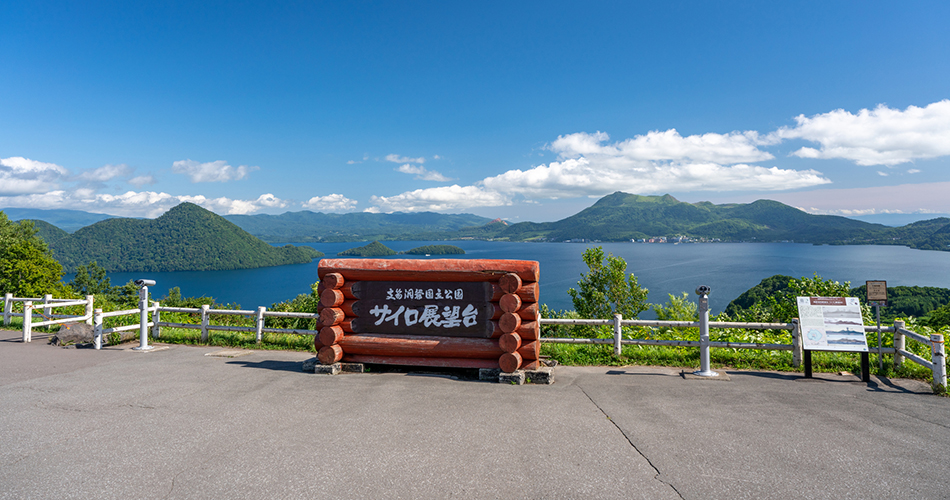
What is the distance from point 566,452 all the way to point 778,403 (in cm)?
339

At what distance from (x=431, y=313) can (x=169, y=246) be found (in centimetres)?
19116

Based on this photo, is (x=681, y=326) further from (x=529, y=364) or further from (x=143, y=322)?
(x=143, y=322)

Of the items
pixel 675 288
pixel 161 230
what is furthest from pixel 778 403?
pixel 161 230

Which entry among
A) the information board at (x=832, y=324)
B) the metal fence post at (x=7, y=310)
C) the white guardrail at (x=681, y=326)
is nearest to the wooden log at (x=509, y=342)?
the white guardrail at (x=681, y=326)

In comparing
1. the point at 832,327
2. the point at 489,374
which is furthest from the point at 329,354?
the point at 832,327

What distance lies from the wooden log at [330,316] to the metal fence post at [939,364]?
28.7 feet

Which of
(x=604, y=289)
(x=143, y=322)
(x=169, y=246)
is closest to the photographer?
(x=143, y=322)

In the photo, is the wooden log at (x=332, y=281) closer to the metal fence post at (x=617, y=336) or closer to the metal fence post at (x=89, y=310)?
the metal fence post at (x=617, y=336)

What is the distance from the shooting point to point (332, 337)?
7656mm

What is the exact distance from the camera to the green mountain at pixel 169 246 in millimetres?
151125

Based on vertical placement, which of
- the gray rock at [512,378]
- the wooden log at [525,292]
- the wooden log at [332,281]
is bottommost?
the gray rock at [512,378]

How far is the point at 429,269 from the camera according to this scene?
295 inches

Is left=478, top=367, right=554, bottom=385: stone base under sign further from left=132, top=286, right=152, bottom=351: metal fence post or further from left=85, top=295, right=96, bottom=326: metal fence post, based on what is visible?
left=85, top=295, right=96, bottom=326: metal fence post

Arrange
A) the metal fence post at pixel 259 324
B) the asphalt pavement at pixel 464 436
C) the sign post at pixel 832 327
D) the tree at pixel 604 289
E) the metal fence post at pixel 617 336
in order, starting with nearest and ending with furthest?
the asphalt pavement at pixel 464 436 < the sign post at pixel 832 327 < the metal fence post at pixel 617 336 < the metal fence post at pixel 259 324 < the tree at pixel 604 289
